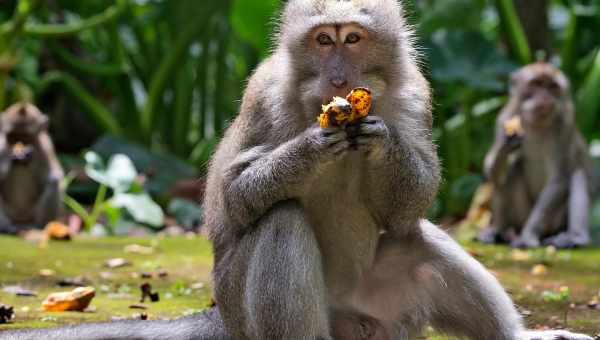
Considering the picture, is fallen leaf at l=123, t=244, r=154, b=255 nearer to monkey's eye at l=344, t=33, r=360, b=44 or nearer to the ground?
the ground

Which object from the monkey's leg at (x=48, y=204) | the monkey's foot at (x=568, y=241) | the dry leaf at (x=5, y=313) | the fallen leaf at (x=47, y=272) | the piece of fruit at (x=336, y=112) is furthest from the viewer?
the monkey's leg at (x=48, y=204)

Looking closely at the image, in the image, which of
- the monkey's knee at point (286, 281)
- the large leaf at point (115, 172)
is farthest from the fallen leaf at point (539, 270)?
the large leaf at point (115, 172)

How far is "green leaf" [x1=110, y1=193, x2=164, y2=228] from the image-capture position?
9539mm

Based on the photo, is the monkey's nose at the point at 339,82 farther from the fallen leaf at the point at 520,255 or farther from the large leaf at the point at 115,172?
the large leaf at the point at 115,172

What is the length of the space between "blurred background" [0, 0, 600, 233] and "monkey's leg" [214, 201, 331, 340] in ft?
19.3

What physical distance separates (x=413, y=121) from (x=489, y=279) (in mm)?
802

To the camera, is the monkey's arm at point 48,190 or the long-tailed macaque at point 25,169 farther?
the long-tailed macaque at point 25,169

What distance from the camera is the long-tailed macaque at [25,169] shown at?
10.6 metres

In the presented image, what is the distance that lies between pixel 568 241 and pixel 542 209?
0.51 metres

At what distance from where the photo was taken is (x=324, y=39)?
12.4 feet

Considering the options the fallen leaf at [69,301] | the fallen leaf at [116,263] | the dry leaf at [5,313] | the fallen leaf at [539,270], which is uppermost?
the dry leaf at [5,313]

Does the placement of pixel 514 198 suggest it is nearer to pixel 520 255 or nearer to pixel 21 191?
pixel 520 255

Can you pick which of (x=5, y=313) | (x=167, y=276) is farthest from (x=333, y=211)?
(x=167, y=276)

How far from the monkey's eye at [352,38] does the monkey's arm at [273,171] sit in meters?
0.37
